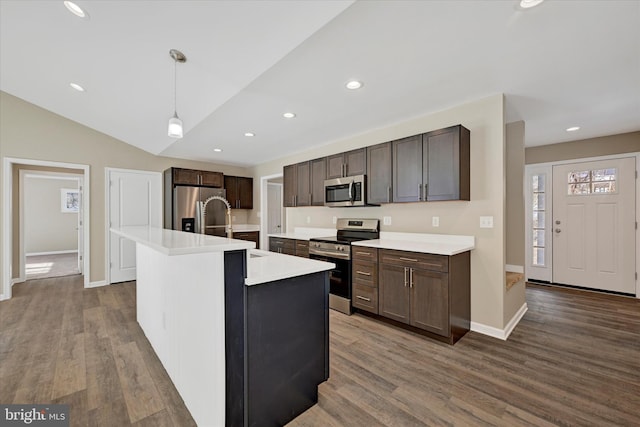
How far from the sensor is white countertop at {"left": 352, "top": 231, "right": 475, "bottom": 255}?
101 inches

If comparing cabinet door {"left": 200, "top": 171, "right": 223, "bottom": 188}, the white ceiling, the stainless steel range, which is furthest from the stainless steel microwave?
cabinet door {"left": 200, "top": 171, "right": 223, "bottom": 188}

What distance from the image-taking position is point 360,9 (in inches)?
60.1

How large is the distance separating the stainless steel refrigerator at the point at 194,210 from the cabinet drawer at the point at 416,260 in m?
3.69

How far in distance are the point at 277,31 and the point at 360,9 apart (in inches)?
23.6

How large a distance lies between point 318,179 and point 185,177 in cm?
272

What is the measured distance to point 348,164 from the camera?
12.1 ft

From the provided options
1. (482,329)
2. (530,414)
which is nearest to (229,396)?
(530,414)

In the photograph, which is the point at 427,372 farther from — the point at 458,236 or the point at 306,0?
the point at 306,0

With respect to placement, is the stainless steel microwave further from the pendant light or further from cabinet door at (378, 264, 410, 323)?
the pendant light

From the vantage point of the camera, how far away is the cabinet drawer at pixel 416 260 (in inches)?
96.9

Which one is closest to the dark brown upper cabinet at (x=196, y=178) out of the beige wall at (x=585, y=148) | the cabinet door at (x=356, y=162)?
the cabinet door at (x=356, y=162)

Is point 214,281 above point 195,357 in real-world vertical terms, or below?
above

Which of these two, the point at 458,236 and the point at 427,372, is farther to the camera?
the point at 458,236

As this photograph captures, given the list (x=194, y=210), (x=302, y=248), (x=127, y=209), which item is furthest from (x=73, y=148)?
(x=302, y=248)
